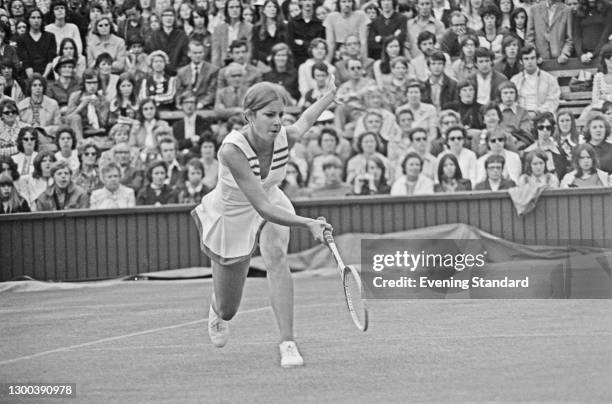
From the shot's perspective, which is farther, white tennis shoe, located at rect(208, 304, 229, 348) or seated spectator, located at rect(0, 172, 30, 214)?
seated spectator, located at rect(0, 172, 30, 214)

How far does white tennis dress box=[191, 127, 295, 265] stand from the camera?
254 inches

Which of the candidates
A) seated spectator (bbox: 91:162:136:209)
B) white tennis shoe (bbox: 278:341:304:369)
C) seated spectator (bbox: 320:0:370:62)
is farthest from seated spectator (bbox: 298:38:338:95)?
white tennis shoe (bbox: 278:341:304:369)

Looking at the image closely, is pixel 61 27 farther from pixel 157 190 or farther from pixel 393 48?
pixel 393 48

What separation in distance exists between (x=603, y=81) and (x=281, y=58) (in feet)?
12.1

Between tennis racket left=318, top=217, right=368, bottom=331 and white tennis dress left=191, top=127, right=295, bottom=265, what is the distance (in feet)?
1.96

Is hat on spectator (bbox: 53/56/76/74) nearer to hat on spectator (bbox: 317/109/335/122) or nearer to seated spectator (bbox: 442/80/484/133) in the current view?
hat on spectator (bbox: 317/109/335/122)

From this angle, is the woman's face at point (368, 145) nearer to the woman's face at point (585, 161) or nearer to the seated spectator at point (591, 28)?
the woman's face at point (585, 161)

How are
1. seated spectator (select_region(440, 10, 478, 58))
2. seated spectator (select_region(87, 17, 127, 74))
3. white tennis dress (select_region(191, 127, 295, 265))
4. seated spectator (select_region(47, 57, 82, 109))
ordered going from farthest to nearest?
seated spectator (select_region(87, 17, 127, 74)) → seated spectator (select_region(47, 57, 82, 109)) → seated spectator (select_region(440, 10, 478, 58)) → white tennis dress (select_region(191, 127, 295, 265))

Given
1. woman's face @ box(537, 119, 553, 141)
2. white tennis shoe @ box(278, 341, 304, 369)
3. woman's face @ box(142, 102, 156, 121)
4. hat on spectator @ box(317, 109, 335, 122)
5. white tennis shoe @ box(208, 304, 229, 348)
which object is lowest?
white tennis shoe @ box(278, 341, 304, 369)

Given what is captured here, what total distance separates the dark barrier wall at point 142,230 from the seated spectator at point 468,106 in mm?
1081

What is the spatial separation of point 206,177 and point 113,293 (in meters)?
2.07

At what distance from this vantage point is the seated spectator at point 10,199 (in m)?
12.9

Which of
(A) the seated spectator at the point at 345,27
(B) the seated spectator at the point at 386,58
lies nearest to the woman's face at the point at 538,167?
(B) the seated spectator at the point at 386,58

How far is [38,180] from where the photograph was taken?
13.2 m
